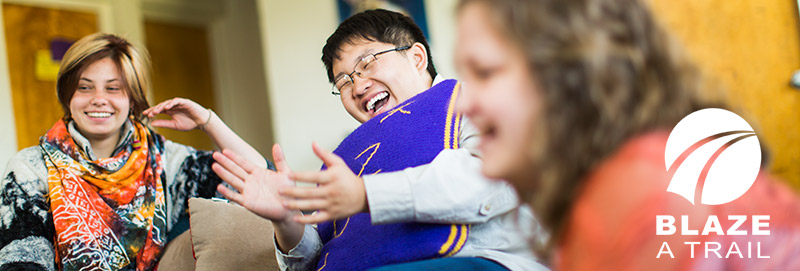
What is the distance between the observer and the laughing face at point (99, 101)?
1938mm

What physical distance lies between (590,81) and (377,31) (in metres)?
1.06

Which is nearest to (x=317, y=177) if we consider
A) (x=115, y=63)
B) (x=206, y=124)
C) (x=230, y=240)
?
(x=230, y=240)

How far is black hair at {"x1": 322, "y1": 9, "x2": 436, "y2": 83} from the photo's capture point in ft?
5.13

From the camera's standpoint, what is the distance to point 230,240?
1668 millimetres

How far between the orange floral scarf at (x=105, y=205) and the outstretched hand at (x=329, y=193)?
1.17 m

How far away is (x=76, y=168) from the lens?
190 centimetres

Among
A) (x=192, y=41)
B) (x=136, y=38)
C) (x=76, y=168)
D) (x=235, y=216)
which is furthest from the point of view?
(x=192, y=41)

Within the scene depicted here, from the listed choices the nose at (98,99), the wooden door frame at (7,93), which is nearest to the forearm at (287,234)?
the nose at (98,99)

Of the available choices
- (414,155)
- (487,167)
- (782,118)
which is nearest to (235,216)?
(414,155)

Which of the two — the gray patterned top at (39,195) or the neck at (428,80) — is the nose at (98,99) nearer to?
the gray patterned top at (39,195)

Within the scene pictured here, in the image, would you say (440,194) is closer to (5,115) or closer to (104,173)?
(104,173)

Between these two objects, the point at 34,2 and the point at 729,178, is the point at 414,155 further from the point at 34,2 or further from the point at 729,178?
the point at 34,2

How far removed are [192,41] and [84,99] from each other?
334 cm

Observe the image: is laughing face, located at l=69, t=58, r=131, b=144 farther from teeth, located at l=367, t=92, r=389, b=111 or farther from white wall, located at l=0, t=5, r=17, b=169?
white wall, located at l=0, t=5, r=17, b=169
